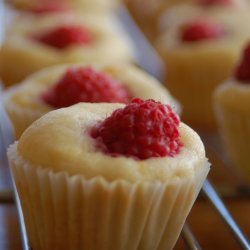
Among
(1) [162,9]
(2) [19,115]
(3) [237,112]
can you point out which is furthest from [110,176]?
(1) [162,9]

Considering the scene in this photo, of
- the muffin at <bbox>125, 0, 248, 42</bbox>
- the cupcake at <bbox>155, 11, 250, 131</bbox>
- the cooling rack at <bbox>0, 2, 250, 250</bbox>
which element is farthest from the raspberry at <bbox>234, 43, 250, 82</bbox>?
the muffin at <bbox>125, 0, 248, 42</bbox>

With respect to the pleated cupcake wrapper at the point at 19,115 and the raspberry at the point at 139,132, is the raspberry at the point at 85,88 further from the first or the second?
the raspberry at the point at 139,132

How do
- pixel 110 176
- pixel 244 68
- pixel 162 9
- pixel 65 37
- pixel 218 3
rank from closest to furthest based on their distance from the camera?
pixel 110 176
pixel 244 68
pixel 65 37
pixel 218 3
pixel 162 9

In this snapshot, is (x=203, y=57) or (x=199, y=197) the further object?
(x=203, y=57)

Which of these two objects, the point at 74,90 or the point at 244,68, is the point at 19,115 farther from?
the point at 244,68

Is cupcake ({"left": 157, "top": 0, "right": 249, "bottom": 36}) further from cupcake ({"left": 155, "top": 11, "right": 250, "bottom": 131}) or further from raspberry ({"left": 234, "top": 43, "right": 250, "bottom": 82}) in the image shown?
raspberry ({"left": 234, "top": 43, "right": 250, "bottom": 82})

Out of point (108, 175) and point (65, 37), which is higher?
point (108, 175)

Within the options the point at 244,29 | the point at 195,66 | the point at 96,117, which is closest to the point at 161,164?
the point at 96,117
